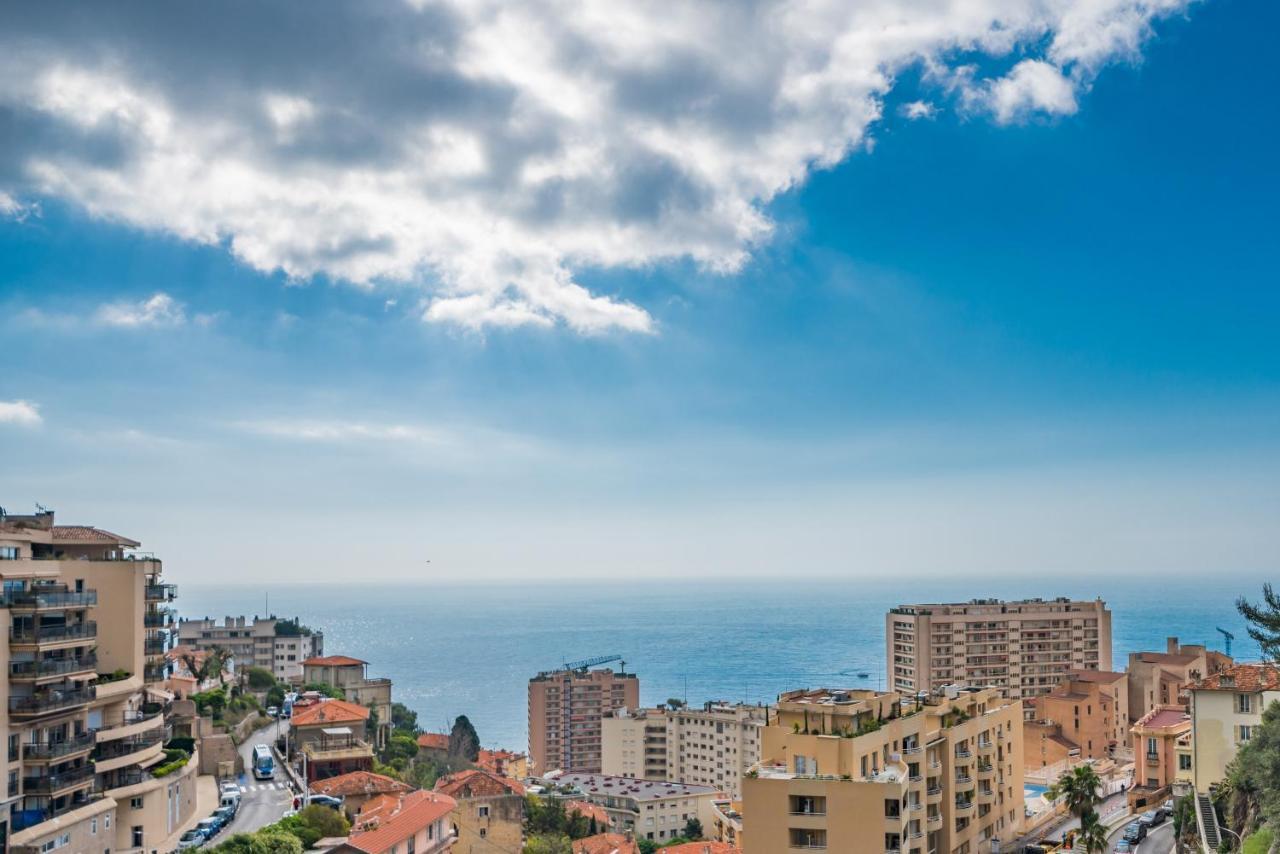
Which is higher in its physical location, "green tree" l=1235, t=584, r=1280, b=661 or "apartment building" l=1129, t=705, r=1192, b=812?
"green tree" l=1235, t=584, r=1280, b=661

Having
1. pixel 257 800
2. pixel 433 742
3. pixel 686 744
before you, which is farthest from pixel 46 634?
pixel 686 744

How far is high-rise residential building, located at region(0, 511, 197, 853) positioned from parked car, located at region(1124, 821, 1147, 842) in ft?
106

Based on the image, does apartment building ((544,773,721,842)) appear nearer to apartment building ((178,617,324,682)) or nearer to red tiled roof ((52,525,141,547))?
red tiled roof ((52,525,141,547))

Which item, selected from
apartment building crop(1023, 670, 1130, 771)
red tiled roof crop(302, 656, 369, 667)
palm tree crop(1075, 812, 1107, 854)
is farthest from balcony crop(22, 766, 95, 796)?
red tiled roof crop(302, 656, 369, 667)

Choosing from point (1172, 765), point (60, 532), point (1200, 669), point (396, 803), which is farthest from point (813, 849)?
point (1200, 669)

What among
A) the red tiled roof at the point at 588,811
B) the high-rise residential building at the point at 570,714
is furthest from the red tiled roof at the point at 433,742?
the high-rise residential building at the point at 570,714

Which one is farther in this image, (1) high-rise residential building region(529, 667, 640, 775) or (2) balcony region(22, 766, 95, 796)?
(1) high-rise residential building region(529, 667, 640, 775)

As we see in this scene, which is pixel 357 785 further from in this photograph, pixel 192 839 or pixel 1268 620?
pixel 1268 620

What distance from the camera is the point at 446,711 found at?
153875 millimetres

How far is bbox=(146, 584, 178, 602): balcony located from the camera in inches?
1598

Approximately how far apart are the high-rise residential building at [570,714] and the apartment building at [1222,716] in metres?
72.2

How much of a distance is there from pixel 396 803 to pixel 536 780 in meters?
34.8

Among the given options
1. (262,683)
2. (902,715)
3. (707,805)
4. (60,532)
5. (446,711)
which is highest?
(60,532)

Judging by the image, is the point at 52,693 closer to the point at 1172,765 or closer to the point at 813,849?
the point at 813,849
